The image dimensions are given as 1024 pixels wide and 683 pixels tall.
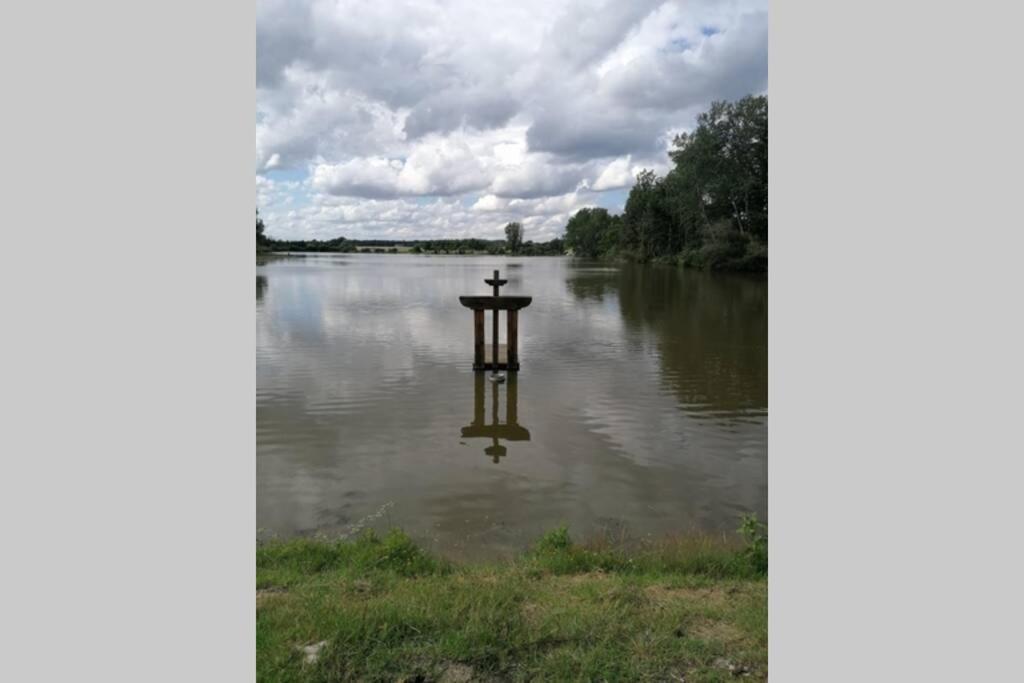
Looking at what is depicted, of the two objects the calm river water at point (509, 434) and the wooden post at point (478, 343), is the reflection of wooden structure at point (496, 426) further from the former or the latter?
the wooden post at point (478, 343)

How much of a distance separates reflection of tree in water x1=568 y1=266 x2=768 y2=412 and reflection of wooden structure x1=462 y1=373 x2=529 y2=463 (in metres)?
3.78

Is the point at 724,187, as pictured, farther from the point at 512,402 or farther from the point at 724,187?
the point at 512,402

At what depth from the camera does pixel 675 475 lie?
30.0ft

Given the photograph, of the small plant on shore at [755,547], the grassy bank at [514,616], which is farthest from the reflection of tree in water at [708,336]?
the grassy bank at [514,616]

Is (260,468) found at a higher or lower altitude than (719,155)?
lower

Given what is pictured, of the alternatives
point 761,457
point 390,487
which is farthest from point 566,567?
point 761,457

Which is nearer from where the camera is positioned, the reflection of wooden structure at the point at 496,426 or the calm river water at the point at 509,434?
the calm river water at the point at 509,434

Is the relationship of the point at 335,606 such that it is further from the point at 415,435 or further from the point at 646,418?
the point at 646,418

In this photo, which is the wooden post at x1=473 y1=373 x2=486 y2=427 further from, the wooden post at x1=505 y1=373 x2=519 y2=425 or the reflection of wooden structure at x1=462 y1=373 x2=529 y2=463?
the wooden post at x1=505 y1=373 x2=519 y2=425

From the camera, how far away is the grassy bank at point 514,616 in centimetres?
376

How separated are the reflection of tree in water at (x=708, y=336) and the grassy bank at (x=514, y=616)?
805cm

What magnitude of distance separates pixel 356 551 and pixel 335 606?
170 cm

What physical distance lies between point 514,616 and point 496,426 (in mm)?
7450

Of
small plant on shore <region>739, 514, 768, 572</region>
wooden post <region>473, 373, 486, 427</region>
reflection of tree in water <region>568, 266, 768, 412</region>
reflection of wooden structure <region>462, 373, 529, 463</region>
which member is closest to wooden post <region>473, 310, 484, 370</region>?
wooden post <region>473, 373, 486, 427</region>
